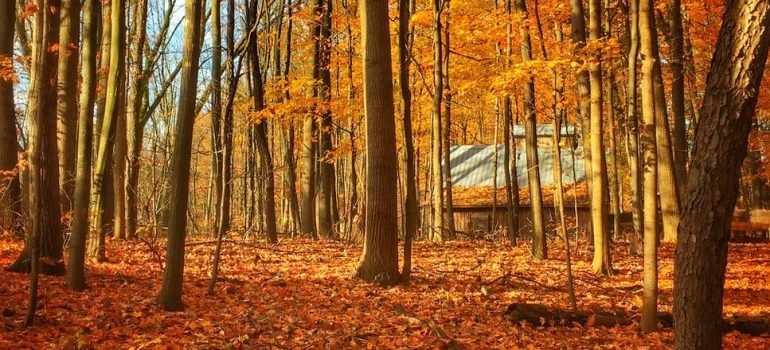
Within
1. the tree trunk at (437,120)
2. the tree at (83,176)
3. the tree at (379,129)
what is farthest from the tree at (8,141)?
the tree trunk at (437,120)

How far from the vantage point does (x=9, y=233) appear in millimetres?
12289

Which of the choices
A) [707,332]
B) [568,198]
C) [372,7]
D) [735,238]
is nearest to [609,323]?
[707,332]

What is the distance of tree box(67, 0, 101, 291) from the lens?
7.63m

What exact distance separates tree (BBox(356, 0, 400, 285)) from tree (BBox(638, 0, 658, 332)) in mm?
3747

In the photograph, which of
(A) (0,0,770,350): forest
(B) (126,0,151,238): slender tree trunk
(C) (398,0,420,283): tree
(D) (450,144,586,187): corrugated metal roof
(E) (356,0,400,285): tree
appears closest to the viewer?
(A) (0,0,770,350): forest

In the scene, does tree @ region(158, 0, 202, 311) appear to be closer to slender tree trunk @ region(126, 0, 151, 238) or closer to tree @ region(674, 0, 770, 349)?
tree @ region(674, 0, 770, 349)

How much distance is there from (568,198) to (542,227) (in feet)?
52.0

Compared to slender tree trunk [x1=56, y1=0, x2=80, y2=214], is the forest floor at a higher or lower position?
lower

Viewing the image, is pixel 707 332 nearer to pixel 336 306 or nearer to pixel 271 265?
pixel 336 306

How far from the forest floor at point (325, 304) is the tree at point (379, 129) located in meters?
0.93

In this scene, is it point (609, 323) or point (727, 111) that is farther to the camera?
point (609, 323)

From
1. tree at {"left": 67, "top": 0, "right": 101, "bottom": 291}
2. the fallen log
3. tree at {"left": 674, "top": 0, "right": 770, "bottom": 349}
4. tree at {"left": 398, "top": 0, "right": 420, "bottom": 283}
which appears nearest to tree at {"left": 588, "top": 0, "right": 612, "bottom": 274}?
the fallen log

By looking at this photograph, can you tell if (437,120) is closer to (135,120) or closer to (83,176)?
(135,120)

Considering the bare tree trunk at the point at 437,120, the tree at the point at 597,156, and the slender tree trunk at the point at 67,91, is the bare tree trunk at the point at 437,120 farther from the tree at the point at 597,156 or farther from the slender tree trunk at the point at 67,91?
the slender tree trunk at the point at 67,91
